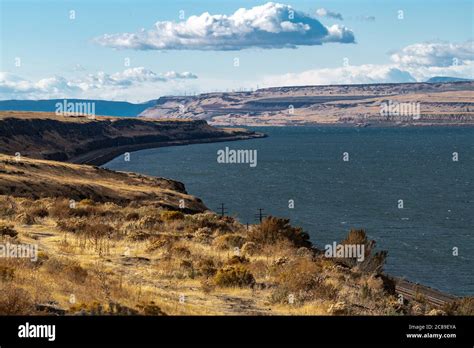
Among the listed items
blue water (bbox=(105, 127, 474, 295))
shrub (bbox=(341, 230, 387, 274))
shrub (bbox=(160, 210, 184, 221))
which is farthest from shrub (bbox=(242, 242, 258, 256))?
blue water (bbox=(105, 127, 474, 295))

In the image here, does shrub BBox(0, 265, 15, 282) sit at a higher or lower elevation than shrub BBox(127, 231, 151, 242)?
higher

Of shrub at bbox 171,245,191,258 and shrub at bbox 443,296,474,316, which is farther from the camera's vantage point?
shrub at bbox 171,245,191,258

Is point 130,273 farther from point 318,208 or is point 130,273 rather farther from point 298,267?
point 318,208

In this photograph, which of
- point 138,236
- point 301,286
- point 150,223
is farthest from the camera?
point 150,223

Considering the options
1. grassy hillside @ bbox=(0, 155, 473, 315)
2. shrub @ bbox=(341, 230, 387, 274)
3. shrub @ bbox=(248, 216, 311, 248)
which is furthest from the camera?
shrub @ bbox=(248, 216, 311, 248)

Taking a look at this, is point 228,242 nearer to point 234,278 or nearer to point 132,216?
point 234,278

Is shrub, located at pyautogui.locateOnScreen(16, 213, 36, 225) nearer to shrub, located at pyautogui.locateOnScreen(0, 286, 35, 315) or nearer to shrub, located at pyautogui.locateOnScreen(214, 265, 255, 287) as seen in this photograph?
shrub, located at pyautogui.locateOnScreen(214, 265, 255, 287)

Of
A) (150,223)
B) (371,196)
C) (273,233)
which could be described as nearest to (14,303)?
(150,223)
